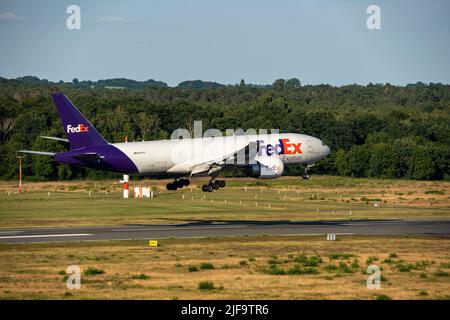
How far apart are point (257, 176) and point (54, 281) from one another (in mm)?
35093

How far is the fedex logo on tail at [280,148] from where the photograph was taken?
270ft

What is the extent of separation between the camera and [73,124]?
76.9 meters

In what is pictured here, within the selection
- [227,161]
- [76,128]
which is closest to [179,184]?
[227,161]

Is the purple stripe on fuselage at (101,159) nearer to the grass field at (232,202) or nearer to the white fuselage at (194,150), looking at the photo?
the white fuselage at (194,150)

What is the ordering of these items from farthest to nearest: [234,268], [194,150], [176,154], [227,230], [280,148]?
1. [280,148]
2. [194,150]
3. [176,154]
4. [227,230]
5. [234,268]

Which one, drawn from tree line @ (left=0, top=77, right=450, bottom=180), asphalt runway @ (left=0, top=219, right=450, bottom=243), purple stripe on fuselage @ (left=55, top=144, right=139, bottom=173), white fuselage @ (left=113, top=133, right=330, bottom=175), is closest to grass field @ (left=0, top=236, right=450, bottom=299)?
asphalt runway @ (left=0, top=219, right=450, bottom=243)

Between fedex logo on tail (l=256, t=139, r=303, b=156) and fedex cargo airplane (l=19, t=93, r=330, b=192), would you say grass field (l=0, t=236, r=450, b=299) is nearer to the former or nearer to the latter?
fedex cargo airplane (l=19, t=93, r=330, b=192)

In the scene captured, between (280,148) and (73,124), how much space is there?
19646mm

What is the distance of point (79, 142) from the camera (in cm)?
7731

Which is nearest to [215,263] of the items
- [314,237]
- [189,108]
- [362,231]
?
[314,237]

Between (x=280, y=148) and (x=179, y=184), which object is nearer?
(x=280, y=148)

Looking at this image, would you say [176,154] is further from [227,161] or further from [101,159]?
[101,159]

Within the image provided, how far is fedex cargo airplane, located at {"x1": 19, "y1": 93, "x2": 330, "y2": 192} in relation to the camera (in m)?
77.1

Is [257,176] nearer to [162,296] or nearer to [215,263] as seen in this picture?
[215,263]
